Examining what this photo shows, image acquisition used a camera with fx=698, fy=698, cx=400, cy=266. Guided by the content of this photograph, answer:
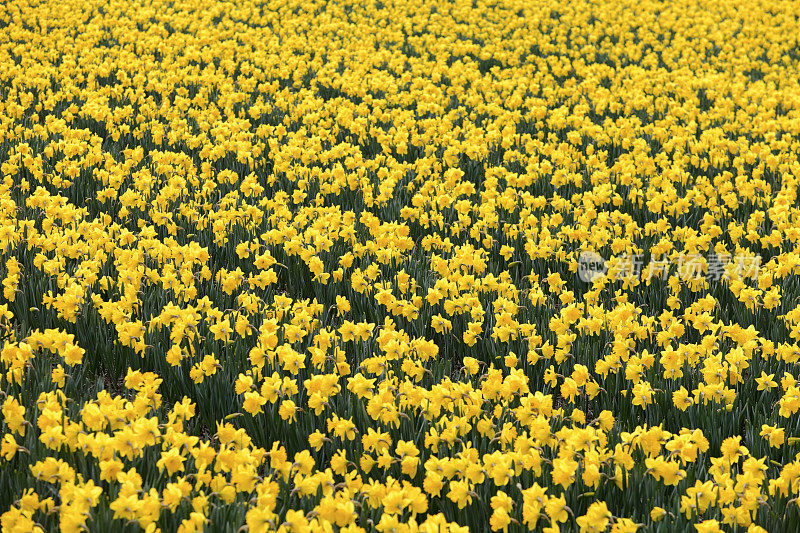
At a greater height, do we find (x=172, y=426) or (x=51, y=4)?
(x=51, y=4)

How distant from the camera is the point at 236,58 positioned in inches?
488

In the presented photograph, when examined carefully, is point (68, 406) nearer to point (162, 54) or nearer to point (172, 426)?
point (172, 426)

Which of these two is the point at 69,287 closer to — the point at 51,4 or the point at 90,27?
the point at 90,27

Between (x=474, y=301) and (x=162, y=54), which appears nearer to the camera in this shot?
(x=474, y=301)

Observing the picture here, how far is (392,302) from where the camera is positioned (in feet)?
14.4

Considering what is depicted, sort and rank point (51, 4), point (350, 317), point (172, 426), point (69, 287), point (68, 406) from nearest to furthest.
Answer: point (172, 426)
point (68, 406)
point (69, 287)
point (350, 317)
point (51, 4)

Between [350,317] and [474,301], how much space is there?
0.88 m

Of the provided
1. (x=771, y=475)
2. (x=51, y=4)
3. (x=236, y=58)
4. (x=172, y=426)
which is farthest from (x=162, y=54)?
(x=771, y=475)

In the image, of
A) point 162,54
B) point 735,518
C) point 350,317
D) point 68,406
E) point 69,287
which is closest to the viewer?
point 735,518

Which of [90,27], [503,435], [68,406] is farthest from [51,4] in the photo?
[503,435]

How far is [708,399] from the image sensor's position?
11.1 feet

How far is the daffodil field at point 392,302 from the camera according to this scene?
8.97 ft

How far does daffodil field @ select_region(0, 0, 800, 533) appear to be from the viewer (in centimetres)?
273

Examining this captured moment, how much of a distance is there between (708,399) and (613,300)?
151cm
